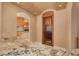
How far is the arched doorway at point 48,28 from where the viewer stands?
1.88 m

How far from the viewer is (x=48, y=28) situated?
191cm

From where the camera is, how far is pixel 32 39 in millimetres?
1898

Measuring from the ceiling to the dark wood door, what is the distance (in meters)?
0.12

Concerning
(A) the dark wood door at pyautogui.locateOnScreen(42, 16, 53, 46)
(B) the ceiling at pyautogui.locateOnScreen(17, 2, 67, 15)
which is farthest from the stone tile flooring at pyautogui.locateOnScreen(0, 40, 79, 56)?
A: (B) the ceiling at pyautogui.locateOnScreen(17, 2, 67, 15)

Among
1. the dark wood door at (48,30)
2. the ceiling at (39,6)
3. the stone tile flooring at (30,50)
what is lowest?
the stone tile flooring at (30,50)

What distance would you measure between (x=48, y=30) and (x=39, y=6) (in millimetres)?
312

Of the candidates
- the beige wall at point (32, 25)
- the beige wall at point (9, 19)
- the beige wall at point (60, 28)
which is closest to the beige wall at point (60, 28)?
the beige wall at point (60, 28)

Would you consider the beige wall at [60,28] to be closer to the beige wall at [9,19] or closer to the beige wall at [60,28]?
the beige wall at [60,28]

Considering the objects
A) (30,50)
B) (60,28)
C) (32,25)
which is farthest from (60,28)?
(30,50)

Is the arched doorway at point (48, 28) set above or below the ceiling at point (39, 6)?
below

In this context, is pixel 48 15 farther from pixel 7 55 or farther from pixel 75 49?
pixel 7 55

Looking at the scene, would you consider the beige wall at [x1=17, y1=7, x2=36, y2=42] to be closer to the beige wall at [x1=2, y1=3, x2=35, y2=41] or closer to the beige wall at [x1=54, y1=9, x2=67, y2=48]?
the beige wall at [x1=2, y1=3, x2=35, y2=41]

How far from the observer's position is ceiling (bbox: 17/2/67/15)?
186 cm

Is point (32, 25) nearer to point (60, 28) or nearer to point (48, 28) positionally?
point (48, 28)
